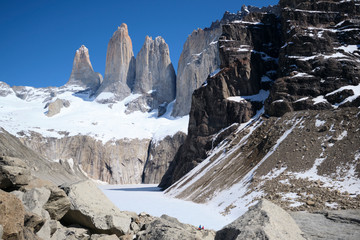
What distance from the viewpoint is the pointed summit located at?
169 metres

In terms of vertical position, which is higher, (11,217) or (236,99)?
(236,99)

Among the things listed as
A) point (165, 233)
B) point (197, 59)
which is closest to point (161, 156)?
point (197, 59)

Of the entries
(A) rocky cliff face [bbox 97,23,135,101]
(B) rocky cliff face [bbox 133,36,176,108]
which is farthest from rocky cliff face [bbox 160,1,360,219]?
(A) rocky cliff face [bbox 97,23,135,101]

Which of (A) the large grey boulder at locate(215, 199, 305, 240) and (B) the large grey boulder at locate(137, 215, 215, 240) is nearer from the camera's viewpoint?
(A) the large grey boulder at locate(215, 199, 305, 240)

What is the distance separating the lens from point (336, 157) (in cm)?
2966

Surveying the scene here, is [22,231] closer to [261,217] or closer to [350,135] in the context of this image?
[261,217]

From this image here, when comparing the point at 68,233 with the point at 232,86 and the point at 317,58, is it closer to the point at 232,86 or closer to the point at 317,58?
the point at 317,58

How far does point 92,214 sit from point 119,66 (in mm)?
148136

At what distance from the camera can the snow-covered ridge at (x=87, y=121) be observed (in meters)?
110

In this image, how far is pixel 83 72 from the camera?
170500mm

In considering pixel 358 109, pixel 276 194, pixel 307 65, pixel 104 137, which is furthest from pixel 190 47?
pixel 276 194

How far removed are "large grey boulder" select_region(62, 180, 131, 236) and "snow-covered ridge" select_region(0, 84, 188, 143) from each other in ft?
336

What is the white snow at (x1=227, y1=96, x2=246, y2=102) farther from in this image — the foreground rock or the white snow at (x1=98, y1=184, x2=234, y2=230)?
the foreground rock

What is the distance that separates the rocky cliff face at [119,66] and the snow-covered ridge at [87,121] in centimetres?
701
